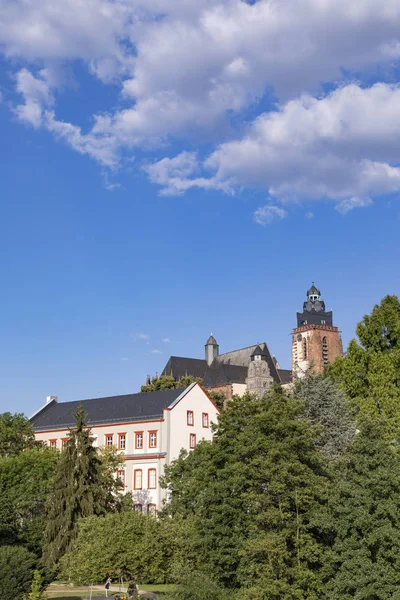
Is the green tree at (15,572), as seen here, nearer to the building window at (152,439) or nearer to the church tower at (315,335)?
the building window at (152,439)

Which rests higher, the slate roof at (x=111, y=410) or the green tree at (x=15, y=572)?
the slate roof at (x=111, y=410)

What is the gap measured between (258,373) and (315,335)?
3048 cm

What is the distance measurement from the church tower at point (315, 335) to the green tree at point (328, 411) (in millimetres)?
106546

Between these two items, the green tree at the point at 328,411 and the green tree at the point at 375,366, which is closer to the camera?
the green tree at the point at 328,411

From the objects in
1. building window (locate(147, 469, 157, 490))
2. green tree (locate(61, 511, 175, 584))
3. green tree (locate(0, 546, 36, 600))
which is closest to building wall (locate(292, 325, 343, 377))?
building window (locate(147, 469, 157, 490))

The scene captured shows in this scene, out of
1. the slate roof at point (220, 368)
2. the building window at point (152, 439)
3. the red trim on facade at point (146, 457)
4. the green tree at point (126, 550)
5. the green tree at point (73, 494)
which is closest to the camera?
the green tree at point (126, 550)

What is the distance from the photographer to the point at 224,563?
31031 mm

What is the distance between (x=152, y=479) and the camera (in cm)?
6241

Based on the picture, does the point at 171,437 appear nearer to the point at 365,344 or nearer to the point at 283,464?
the point at 365,344

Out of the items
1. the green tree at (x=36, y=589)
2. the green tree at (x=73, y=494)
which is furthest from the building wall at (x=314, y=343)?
the green tree at (x=36, y=589)

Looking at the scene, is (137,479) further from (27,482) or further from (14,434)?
(27,482)

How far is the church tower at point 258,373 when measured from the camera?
125000 mm

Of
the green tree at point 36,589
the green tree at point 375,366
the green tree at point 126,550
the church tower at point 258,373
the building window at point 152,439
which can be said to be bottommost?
the green tree at point 36,589

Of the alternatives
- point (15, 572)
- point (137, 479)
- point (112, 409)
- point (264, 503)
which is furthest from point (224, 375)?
point (15, 572)
